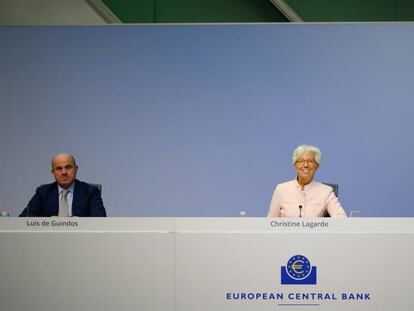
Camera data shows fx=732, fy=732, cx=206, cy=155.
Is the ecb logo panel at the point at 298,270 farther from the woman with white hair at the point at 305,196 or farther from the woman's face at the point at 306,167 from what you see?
Result: the woman's face at the point at 306,167

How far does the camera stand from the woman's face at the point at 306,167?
4.77 m

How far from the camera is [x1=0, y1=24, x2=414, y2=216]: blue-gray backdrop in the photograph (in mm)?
6289

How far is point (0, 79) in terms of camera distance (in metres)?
6.34

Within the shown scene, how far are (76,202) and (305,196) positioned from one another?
148 cm

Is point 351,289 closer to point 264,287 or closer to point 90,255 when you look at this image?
point 264,287

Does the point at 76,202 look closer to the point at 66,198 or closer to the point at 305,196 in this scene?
the point at 66,198

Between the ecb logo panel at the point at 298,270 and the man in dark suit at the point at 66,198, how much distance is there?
1556 millimetres

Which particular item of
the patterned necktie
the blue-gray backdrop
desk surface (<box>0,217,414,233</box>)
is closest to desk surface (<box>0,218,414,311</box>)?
desk surface (<box>0,217,414,233</box>)

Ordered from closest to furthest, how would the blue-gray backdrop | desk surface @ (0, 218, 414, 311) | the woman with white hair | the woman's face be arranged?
desk surface @ (0, 218, 414, 311)
the woman with white hair
the woman's face
the blue-gray backdrop

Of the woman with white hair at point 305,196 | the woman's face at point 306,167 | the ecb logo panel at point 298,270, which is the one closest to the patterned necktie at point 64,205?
the woman with white hair at point 305,196

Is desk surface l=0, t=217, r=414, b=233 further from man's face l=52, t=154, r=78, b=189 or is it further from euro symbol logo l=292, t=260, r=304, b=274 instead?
man's face l=52, t=154, r=78, b=189

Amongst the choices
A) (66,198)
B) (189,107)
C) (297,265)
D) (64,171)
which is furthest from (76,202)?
(189,107)

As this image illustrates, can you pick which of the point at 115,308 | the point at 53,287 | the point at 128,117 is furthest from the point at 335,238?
the point at 128,117

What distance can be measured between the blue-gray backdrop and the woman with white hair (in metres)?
1.46
